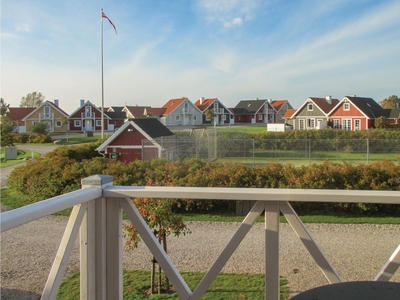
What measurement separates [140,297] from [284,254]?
7.77 feet

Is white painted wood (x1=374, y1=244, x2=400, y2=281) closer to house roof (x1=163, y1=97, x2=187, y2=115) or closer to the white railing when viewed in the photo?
the white railing

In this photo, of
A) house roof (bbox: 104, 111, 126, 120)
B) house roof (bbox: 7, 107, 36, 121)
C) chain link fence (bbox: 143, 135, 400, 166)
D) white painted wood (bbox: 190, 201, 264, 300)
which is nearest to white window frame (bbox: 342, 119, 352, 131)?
chain link fence (bbox: 143, 135, 400, 166)

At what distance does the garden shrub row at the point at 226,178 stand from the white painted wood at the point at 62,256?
6.59 m

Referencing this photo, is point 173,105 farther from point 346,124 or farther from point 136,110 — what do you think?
point 346,124

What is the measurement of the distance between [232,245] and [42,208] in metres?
0.81

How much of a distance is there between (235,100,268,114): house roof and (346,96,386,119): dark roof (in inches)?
781

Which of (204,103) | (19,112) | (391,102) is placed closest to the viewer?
(19,112)

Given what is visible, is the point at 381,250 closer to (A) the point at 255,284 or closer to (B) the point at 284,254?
(B) the point at 284,254

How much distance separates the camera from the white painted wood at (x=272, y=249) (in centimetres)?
171

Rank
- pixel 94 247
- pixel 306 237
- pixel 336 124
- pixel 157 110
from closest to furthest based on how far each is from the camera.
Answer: pixel 306 237 < pixel 94 247 < pixel 336 124 < pixel 157 110

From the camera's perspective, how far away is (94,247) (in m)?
1.81

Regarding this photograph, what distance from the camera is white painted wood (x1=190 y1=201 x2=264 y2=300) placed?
1694 mm

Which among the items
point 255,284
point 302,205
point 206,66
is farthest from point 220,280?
point 206,66

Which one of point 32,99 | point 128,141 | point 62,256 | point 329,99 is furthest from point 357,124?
Answer: point 32,99
